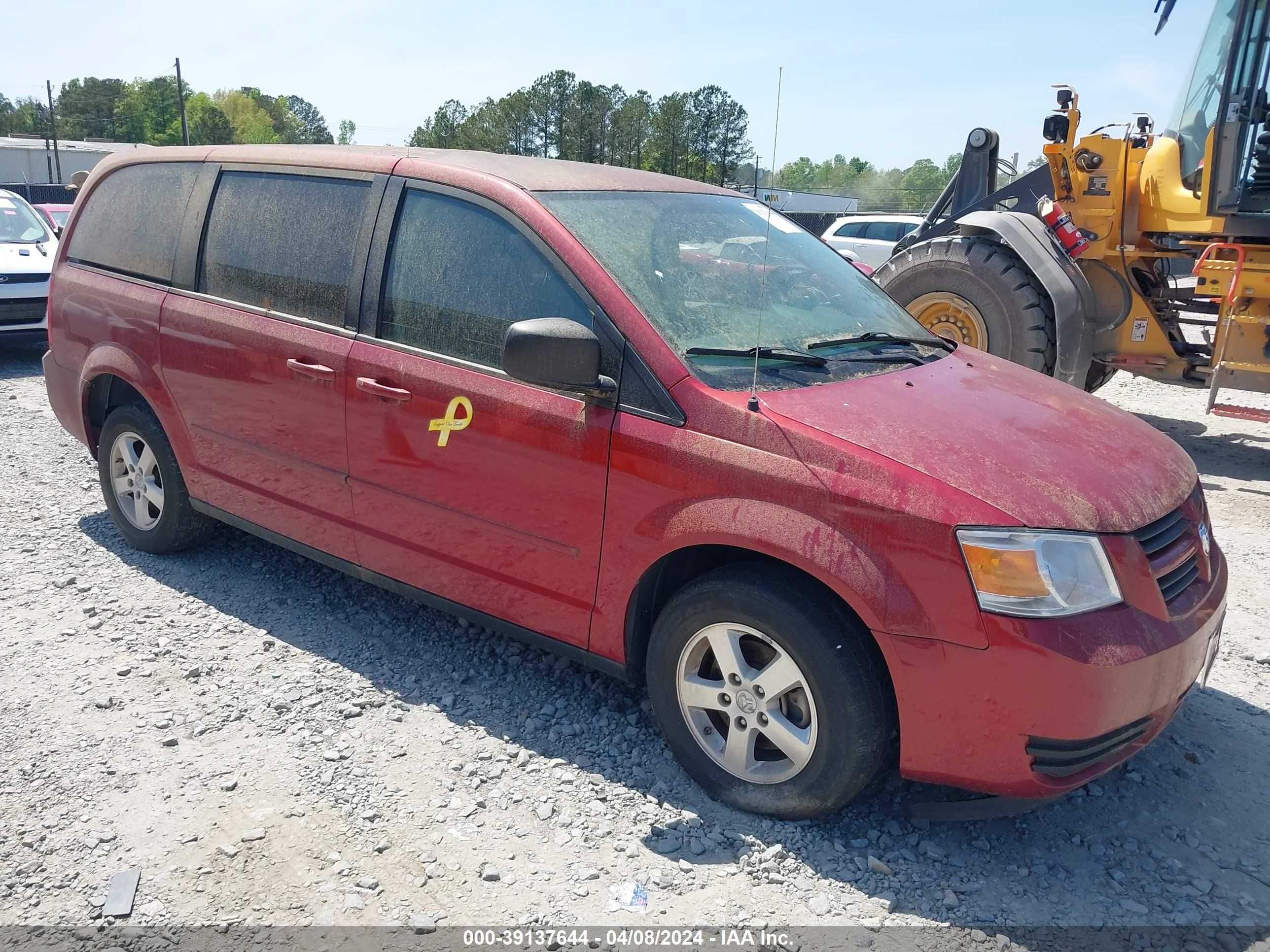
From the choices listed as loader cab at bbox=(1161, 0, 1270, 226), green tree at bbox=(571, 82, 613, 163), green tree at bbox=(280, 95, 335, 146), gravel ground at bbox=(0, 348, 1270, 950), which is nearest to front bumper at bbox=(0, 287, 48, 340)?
gravel ground at bbox=(0, 348, 1270, 950)

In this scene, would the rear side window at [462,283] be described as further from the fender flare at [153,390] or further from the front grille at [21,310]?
the front grille at [21,310]

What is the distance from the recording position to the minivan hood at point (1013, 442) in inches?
104

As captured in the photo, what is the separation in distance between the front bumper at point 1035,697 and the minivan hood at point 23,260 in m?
9.64

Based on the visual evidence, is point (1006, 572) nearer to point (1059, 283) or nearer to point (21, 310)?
point (1059, 283)

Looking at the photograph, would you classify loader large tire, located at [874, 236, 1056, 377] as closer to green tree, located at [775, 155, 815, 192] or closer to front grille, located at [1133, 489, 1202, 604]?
front grille, located at [1133, 489, 1202, 604]

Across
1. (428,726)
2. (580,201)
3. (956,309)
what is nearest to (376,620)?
(428,726)

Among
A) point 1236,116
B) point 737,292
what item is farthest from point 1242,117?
point 737,292

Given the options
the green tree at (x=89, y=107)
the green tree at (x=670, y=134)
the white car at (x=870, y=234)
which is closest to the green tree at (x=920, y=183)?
the green tree at (x=670, y=134)

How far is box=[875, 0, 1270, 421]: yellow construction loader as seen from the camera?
6859 millimetres

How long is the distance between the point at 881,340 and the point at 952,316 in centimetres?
452

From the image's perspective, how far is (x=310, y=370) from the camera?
3719mm

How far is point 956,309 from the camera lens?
7738 millimetres

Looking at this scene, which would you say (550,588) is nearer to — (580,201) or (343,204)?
(580,201)

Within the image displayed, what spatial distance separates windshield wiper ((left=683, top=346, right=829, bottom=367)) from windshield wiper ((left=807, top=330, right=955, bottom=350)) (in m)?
0.11
